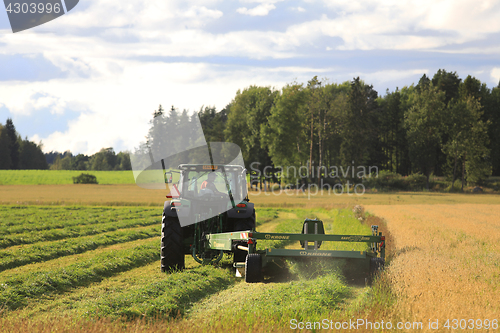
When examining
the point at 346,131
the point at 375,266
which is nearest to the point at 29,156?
the point at 346,131

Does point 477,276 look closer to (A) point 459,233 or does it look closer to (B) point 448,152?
(A) point 459,233

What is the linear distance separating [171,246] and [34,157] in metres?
103

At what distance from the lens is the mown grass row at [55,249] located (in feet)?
38.0

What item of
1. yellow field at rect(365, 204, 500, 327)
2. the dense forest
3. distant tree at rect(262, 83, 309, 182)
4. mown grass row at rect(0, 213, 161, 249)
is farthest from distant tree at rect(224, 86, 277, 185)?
yellow field at rect(365, 204, 500, 327)

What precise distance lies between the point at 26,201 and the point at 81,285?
2890 centimetres

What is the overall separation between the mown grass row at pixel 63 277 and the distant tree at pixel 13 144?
9324 cm

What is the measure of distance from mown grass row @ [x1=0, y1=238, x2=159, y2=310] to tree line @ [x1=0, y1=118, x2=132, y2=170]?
9120 centimetres

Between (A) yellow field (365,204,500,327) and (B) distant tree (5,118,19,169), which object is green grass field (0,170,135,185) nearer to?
(B) distant tree (5,118,19,169)

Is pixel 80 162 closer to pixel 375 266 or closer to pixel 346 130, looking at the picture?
pixel 346 130

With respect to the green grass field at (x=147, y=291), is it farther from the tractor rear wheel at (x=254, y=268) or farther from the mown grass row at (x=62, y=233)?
the mown grass row at (x=62, y=233)

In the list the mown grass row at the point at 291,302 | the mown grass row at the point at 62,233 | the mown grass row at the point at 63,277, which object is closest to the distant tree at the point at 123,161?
the mown grass row at the point at 62,233

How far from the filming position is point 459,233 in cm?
1458

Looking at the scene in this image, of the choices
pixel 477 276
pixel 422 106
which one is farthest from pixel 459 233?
pixel 422 106

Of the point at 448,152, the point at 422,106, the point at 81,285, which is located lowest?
the point at 81,285
